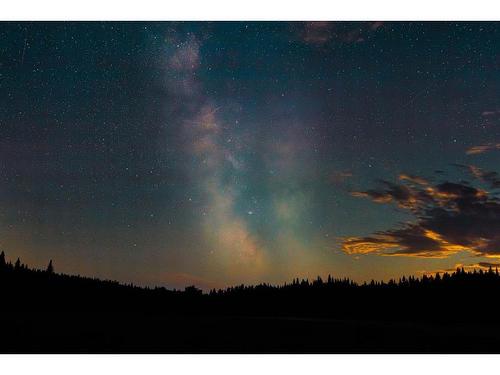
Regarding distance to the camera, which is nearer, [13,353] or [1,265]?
[13,353]

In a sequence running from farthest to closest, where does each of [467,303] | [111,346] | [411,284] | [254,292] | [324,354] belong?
[254,292]
[411,284]
[467,303]
[111,346]
[324,354]

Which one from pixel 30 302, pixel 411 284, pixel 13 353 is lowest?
pixel 13 353

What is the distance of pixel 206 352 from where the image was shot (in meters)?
14.8

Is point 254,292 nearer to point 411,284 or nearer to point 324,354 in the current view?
point 411,284

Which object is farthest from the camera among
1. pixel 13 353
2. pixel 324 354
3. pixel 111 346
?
pixel 111 346

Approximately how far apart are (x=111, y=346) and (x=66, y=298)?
61.3 meters

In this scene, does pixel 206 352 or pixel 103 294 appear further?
pixel 103 294

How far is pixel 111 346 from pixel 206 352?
12.3ft

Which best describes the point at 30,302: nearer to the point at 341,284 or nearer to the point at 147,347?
the point at 341,284

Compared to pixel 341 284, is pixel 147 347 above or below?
below

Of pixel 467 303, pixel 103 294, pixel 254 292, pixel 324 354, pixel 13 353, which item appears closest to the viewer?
pixel 13 353

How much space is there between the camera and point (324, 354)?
14664 mm
